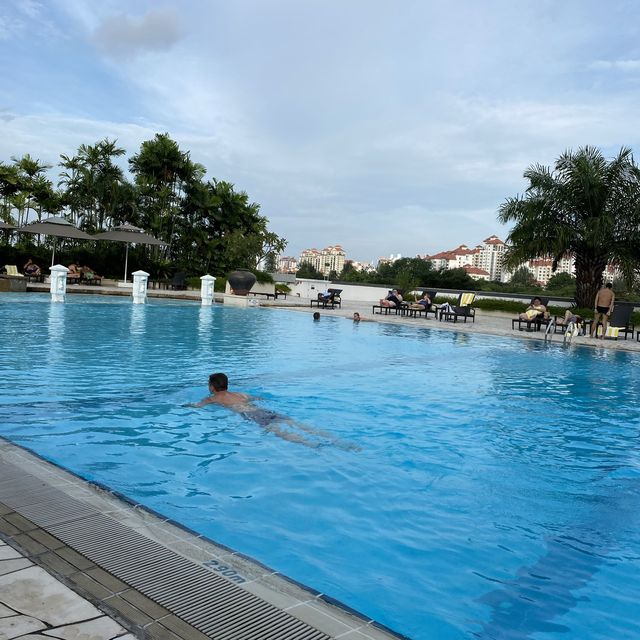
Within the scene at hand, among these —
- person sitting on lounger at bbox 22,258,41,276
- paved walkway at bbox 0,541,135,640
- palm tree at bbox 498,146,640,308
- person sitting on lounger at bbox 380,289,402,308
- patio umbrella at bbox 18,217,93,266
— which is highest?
palm tree at bbox 498,146,640,308

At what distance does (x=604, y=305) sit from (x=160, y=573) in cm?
1618

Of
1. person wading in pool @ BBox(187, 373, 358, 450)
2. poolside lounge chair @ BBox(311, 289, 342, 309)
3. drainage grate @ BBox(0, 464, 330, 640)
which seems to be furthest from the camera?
poolside lounge chair @ BBox(311, 289, 342, 309)

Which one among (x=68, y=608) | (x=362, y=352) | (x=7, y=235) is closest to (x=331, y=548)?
(x=68, y=608)

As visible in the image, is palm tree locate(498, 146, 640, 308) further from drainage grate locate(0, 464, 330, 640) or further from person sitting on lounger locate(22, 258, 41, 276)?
drainage grate locate(0, 464, 330, 640)

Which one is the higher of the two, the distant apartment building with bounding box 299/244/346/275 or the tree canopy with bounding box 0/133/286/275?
the distant apartment building with bounding box 299/244/346/275

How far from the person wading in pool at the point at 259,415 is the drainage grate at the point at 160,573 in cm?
269

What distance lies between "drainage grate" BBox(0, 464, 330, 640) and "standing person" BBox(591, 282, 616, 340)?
1563cm

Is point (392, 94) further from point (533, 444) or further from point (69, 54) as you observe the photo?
point (533, 444)

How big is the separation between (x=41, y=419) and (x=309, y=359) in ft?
17.6

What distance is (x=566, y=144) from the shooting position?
21.9 m

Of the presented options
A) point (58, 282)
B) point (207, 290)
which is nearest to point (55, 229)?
point (58, 282)

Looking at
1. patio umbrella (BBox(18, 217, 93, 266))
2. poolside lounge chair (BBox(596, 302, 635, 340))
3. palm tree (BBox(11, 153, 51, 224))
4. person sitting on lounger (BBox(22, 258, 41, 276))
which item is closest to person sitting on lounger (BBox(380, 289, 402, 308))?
poolside lounge chair (BBox(596, 302, 635, 340))

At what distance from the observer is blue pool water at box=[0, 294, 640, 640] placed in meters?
3.12

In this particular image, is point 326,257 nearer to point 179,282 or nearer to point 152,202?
point 152,202
